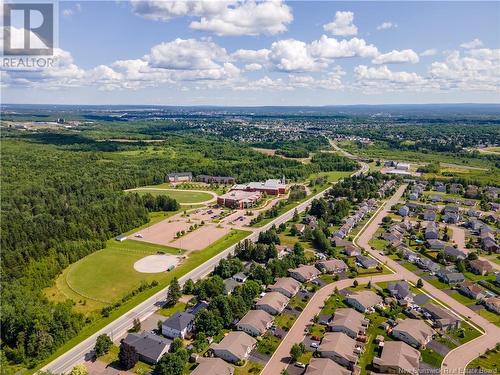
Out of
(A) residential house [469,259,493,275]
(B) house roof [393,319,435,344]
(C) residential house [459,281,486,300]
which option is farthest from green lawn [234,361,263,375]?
(A) residential house [469,259,493,275]

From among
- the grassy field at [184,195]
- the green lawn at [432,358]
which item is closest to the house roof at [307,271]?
the green lawn at [432,358]

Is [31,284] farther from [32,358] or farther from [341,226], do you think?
[341,226]

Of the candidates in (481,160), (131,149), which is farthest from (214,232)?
(481,160)

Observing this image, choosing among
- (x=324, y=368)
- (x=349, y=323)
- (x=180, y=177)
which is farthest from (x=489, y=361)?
(x=180, y=177)

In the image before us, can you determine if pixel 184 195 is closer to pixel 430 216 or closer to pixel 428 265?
pixel 430 216

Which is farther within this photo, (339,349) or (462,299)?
(462,299)

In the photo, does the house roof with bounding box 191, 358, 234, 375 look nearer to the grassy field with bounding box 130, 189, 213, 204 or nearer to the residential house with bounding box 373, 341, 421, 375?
the residential house with bounding box 373, 341, 421, 375

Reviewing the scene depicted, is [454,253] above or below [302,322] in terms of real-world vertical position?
above
